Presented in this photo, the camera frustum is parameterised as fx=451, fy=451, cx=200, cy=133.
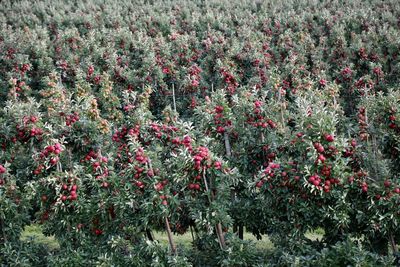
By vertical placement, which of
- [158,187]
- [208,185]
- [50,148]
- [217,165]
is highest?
[50,148]

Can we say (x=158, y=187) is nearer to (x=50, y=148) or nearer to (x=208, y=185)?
(x=208, y=185)

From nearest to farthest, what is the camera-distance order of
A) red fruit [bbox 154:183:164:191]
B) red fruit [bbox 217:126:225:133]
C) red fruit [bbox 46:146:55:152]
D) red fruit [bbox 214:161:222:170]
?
red fruit [bbox 214:161:222:170], red fruit [bbox 154:183:164:191], red fruit [bbox 46:146:55:152], red fruit [bbox 217:126:225:133]

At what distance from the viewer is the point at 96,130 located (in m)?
9.05

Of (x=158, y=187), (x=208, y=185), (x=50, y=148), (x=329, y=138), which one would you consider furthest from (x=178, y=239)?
(x=329, y=138)

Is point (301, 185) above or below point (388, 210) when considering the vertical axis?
above

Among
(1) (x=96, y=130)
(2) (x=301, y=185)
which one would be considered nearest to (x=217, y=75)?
(1) (x=96, y=130)

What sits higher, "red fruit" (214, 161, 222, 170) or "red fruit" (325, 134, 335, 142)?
"red fruit" (325, 134, 335, 142)

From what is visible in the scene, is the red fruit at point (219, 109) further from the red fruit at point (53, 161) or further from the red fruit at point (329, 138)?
the red fruit at point (53, 161)

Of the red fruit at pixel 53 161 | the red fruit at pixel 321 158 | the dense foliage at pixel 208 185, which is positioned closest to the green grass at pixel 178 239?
the dense foliage at pixel 208 185

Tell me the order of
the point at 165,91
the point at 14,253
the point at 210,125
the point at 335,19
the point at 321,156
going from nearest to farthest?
the point at 321,156 → the point at 14,253 → the point at 210,125 → the point at 165,91 → the point at 335,19

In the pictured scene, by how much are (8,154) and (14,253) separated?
2.12 meters

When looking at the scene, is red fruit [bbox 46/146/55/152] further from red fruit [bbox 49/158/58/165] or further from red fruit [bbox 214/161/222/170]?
red fruit [bbox 214/161/222/170]

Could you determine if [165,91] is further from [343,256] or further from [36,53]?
[343,256]

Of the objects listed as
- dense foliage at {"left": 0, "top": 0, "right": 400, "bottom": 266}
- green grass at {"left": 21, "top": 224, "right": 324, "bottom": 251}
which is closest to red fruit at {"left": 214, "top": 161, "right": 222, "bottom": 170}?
dense foliage at {"left": 0, "top": 0, "right": 400, "bottom": 266}
